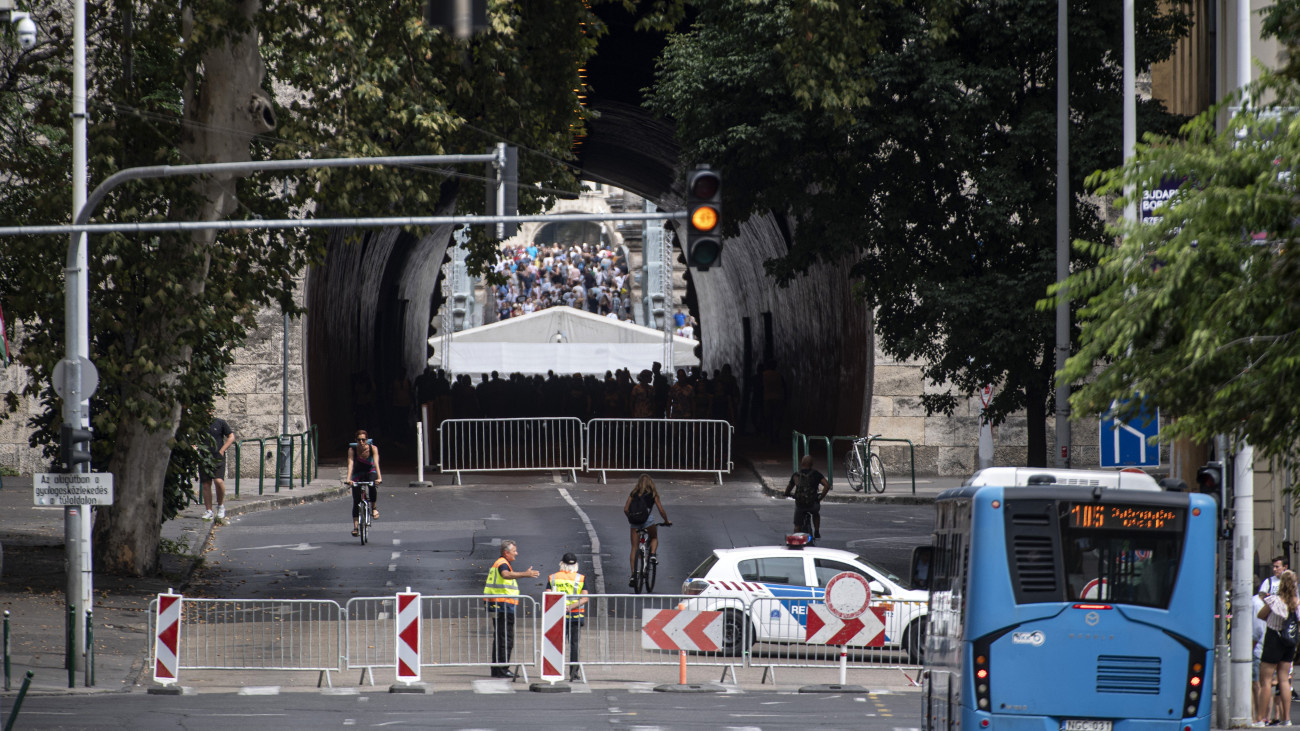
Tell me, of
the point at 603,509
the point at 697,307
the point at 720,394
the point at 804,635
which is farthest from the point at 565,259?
the point at 804,635

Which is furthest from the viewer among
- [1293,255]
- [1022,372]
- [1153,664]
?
[1022,372]

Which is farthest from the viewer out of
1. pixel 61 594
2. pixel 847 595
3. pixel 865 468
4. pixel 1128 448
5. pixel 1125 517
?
pixel 865 468

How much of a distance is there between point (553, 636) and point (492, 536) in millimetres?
9191

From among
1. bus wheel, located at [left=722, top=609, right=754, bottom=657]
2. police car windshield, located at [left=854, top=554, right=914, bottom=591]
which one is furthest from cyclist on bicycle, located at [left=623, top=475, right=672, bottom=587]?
police car windshield, located at [left=854, top=554, right=914, bottom=591]

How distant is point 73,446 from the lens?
17312mm

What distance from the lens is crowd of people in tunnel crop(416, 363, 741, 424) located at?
129 feet

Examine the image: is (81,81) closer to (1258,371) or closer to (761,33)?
(761,33)

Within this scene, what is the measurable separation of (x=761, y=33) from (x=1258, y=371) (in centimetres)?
1407

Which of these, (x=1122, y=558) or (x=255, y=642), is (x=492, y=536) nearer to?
(x=255, y=642)

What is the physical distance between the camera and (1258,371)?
10.5 metres

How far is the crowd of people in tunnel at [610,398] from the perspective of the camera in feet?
129

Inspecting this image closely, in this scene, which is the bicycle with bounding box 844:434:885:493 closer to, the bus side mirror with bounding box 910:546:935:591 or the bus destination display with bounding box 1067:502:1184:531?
the bus side mirror with bounding box 910:546:935:591

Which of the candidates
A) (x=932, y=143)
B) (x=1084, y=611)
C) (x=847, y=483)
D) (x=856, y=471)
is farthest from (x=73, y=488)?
(x=847, y=483)

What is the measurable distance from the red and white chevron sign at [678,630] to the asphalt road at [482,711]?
0.56m
